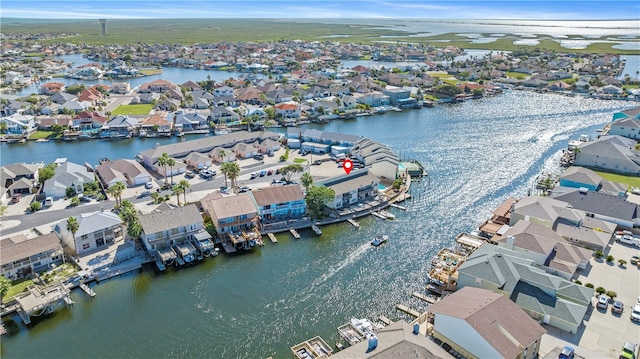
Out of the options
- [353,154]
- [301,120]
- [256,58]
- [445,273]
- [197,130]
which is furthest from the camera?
[256,58]

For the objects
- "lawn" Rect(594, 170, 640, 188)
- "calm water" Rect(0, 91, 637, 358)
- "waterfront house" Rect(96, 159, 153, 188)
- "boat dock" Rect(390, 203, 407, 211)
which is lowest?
"calm water" Rect(0, 91, 637, 358)

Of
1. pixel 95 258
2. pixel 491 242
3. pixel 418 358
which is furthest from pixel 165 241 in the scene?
pixel 491 242

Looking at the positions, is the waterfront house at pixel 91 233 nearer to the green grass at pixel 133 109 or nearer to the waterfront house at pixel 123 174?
the waterfront house at pixel 123 174

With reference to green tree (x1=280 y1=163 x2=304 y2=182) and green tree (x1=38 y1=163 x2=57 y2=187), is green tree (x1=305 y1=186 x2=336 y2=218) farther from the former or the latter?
green tree (x1=38 y1=163 x2=57 y2=187)

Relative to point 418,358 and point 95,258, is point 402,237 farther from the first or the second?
point 95,258

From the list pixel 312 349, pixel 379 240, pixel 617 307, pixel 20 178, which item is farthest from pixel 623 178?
pixel 20 178

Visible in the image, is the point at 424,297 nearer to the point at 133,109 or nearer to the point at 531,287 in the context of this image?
the point at 531,287

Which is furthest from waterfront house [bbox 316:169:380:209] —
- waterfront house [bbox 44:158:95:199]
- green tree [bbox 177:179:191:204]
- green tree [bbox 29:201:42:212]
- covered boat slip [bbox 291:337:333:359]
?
green tree [bbox 29:201:42:212]
